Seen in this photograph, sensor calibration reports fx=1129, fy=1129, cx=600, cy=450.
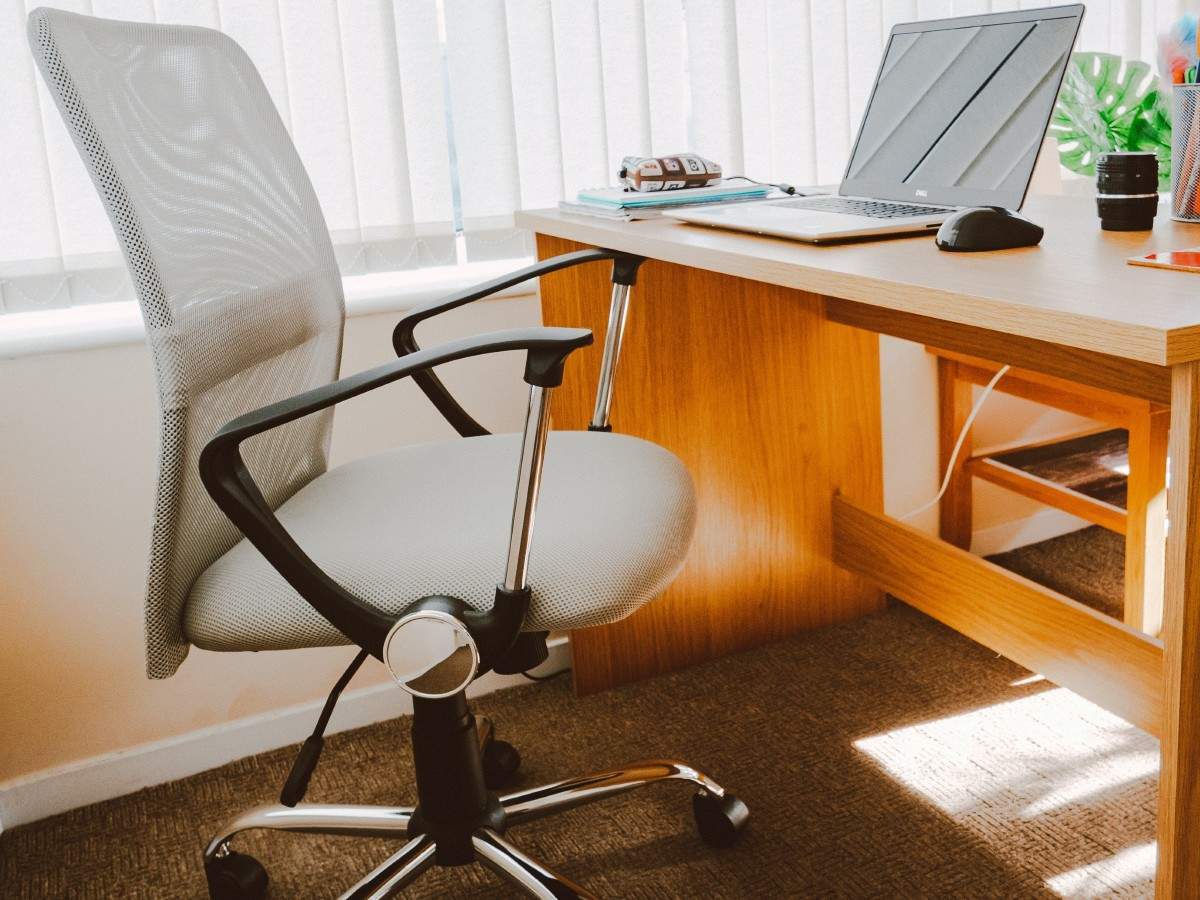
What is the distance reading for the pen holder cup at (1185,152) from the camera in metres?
1.14

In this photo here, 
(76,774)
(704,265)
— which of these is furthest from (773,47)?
(76,774)

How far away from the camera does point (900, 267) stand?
101cm

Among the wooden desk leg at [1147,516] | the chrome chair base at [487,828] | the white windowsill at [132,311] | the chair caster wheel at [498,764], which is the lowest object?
the chair caster wheel at [498,764]

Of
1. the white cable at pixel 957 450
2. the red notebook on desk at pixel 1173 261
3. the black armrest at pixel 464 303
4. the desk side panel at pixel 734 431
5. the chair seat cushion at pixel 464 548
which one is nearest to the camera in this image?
the red notebook on desk at pixel 1173 261

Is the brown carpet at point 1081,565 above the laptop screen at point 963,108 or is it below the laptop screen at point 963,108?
below

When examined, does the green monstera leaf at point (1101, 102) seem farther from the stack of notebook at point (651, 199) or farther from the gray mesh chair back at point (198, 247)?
the gray mesh chair back at point (198, 247)

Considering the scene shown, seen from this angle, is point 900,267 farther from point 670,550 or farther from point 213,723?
point 213,723

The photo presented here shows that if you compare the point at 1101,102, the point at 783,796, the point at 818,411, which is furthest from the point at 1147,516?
the point at 783,796

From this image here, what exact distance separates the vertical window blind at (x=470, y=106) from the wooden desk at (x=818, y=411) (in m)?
0.21

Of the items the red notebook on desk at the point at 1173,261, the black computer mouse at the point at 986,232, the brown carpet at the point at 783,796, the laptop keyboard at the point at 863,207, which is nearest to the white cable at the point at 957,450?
the brown carpet at the point at 783,796

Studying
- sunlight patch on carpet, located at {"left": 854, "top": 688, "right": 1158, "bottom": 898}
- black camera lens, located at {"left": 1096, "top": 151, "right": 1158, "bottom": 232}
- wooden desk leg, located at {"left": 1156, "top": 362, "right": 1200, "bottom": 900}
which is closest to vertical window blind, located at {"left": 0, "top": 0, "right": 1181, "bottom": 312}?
black camera lens, located at {"left": 1096, "top": 151, "right": 1158, "bottom": 232}

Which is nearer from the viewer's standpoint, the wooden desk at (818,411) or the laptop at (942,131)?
the wooden desk at (818,411)

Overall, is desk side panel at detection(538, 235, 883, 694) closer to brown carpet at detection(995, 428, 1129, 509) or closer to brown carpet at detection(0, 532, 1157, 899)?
brown carpet at detection(0, 532, 1157, 899)

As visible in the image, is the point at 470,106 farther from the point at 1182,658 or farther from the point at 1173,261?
the point at 1182,658
